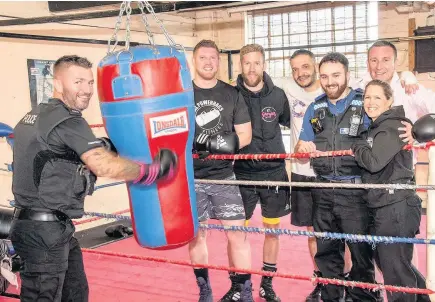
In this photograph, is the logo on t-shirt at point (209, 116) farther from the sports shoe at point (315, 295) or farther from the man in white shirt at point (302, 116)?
the sports shoe at point (315, 295)

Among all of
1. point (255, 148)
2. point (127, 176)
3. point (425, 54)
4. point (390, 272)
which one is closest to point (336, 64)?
point (255, 148)

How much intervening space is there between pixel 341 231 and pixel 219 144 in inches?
27.8

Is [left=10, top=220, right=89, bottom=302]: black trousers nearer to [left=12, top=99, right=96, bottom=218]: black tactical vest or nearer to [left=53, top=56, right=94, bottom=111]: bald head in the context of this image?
[left=12, top=99, right=96, bottom=218]: black tactical vest

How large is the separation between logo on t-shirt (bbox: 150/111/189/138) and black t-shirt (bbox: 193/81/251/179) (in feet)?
2.58

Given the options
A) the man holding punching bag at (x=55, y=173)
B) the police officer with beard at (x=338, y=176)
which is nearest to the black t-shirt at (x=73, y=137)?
the man holding punching bag at (x=55, y=173)

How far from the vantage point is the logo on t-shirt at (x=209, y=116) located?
106 inches

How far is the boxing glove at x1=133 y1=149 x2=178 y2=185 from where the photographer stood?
1757 mm

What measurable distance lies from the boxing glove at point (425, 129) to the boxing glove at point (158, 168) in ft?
2.95

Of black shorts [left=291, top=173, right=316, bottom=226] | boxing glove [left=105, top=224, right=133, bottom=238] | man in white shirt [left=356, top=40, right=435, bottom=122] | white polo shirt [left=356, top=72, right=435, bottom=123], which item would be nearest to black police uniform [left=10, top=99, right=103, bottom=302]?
black shorts [left=291, top=173, right=316, bottom=226]

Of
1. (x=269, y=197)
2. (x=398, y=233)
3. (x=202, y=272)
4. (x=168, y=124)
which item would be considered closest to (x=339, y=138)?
(x=398, y=233)

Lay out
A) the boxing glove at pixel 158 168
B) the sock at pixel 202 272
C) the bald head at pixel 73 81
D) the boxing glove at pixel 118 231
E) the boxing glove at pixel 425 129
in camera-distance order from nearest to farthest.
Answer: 1. the boxing glove at pixel 158 168
2. the boxing glove at pixel 425 129
3. the bald head at pixel 73 81
4. the sock at pixel 202 272
5. the boxing glove at pixel 118 231

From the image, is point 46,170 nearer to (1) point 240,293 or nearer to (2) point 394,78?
(1) point 240,293

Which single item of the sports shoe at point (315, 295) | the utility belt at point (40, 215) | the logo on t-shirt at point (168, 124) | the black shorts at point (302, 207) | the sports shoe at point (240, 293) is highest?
the logo on t-shirt at point (168, 124)

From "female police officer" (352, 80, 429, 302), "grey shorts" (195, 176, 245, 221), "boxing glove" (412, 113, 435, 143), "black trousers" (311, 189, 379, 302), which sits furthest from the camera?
"grey shorts" (195, 176, 245, 221)
